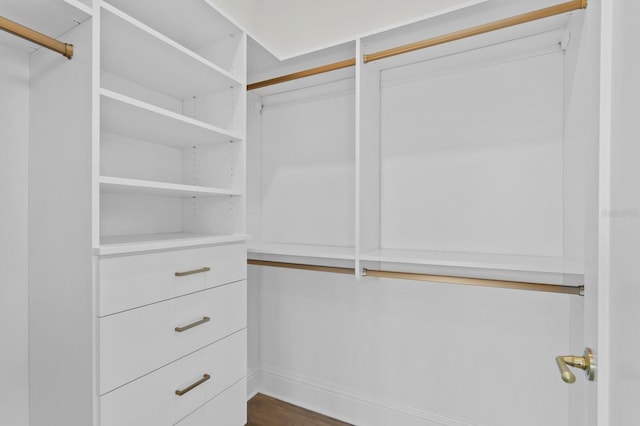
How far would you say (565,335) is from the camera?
4.62 feet

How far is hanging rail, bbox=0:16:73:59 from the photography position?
856 millimetres

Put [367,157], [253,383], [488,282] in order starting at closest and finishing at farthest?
[488,282] < [367,157] < [253,383]

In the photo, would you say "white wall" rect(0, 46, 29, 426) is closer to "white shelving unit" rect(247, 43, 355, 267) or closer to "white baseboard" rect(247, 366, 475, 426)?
"white shelving unit" rect(247, 43, 355, 267)

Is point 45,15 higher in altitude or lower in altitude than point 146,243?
higher

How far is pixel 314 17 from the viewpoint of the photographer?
6.68 ft

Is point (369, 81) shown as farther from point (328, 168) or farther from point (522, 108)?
point (522, 108)

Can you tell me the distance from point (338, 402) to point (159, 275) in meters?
1.41

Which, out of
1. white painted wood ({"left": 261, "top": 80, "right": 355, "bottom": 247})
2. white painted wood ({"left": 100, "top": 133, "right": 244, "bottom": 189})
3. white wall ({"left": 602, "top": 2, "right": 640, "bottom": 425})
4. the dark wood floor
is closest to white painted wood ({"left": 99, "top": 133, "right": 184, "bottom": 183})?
white painted wood ({"left": 100, "top": 133, "right": 244, "bottom": 189})

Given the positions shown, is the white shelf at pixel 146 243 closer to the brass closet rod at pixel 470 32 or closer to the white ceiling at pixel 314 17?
the brass closet rod at pixel 470 32

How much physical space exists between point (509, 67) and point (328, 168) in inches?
42.2

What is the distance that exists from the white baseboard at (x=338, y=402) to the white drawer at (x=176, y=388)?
67cm

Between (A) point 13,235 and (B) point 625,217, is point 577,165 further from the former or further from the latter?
(A) point 13,235

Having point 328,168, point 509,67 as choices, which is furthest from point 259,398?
point 509,67

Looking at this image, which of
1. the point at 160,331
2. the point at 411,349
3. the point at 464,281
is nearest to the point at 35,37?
the point at 160,331
